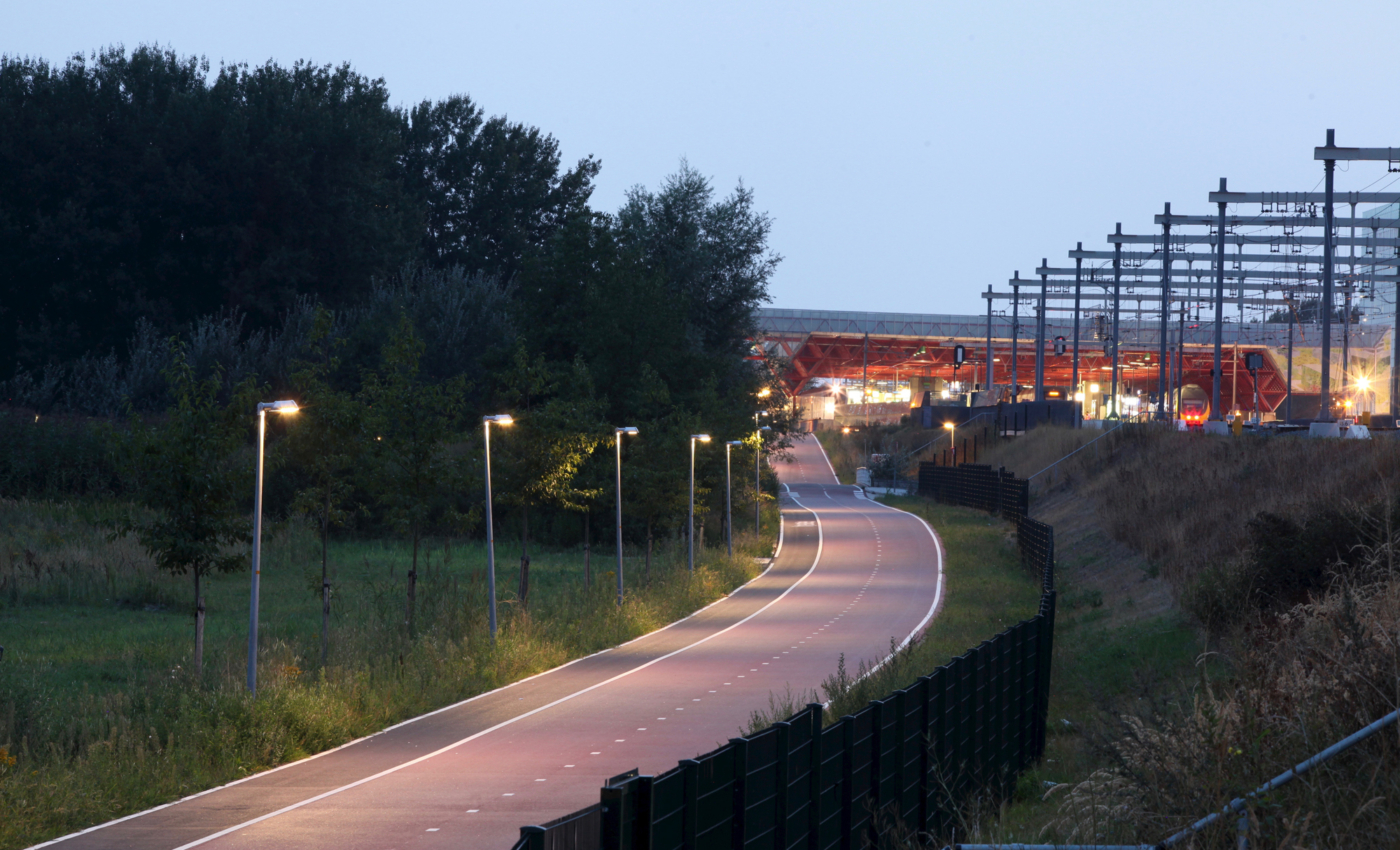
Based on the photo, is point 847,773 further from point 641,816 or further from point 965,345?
point 965,345

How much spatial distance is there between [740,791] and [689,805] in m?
0.66

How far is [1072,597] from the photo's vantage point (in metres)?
32.2

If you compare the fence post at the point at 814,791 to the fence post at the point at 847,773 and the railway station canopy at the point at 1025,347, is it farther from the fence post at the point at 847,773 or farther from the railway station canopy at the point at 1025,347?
the railway station canopy at the point at 1025,347

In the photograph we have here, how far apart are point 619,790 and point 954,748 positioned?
250 inches

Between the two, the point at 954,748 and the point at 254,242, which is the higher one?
the point at 254,242

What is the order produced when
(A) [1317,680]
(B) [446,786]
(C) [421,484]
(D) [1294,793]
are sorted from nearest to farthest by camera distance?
(D) [1294,793] → (A) [1317,680] → (B) [446,786] → (C) [421,484]

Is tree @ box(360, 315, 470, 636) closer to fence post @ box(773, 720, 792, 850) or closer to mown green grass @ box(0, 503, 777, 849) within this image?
mown green grass @ box(0, 503, 777, 849)

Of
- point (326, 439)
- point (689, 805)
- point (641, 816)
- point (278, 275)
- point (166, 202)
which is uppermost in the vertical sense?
point (166, 202)

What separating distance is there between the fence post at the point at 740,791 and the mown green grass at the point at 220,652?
8.47 metres

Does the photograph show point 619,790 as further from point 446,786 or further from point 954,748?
point 446,786

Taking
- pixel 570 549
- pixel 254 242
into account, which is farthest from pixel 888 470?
pixel 254 242

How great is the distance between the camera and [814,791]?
9.03 metres

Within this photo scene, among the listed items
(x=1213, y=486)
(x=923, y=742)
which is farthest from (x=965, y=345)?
(x=923, y=742)

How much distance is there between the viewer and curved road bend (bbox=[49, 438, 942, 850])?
13156mm
